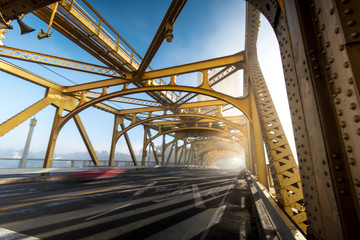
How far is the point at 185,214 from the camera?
4664 mm

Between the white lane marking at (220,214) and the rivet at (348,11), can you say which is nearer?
the rivet at (348,11)

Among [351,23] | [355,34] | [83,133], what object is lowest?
[355,34]

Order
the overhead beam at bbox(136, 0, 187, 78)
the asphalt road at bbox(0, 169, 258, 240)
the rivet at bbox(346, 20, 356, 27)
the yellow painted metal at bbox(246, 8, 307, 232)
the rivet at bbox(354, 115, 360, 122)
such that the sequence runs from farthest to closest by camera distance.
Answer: the overhead beam at bbox(136, 0, 187, 78)
the yellow painted metal at bbox(246, 8, 307, 232)
the asphalt road at bbox(0, 169, 258, 240)
the rivet at bbox(346, 20, 356, 27)
the rivet at bbox(354, 115, 360, 122)

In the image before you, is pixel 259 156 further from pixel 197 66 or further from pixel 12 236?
pixel 12 236

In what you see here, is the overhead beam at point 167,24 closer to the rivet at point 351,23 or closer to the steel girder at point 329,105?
the steel girder at point 329,105

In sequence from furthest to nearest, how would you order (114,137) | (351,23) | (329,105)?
(114,137)
(329,105)
(351,23)

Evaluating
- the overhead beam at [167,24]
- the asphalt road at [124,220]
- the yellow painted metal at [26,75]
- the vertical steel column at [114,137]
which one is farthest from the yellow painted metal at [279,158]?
the vertical steel column at [114,137]

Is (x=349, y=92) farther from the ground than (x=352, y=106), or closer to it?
farther from the ground

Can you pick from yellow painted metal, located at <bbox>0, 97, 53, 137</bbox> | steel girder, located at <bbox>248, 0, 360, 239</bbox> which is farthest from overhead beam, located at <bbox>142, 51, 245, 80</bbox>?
yellow painted metal, located at <bbox>0, 97, 53, 137</bbox>

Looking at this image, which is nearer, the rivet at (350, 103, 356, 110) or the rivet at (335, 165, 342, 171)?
the rivet at (350, 103, 356, 110)

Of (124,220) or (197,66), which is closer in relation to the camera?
(124,220)

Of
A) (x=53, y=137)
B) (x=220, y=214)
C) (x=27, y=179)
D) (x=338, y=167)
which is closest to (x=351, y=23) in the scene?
(x=338, y=167)

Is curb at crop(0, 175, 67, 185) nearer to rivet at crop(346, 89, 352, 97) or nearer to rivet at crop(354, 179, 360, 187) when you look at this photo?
rivet at crop(354, 179, 360, 187)

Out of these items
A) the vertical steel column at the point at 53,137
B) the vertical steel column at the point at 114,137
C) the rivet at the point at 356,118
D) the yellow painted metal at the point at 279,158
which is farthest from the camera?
the vertical steel column at the point at 114,137
